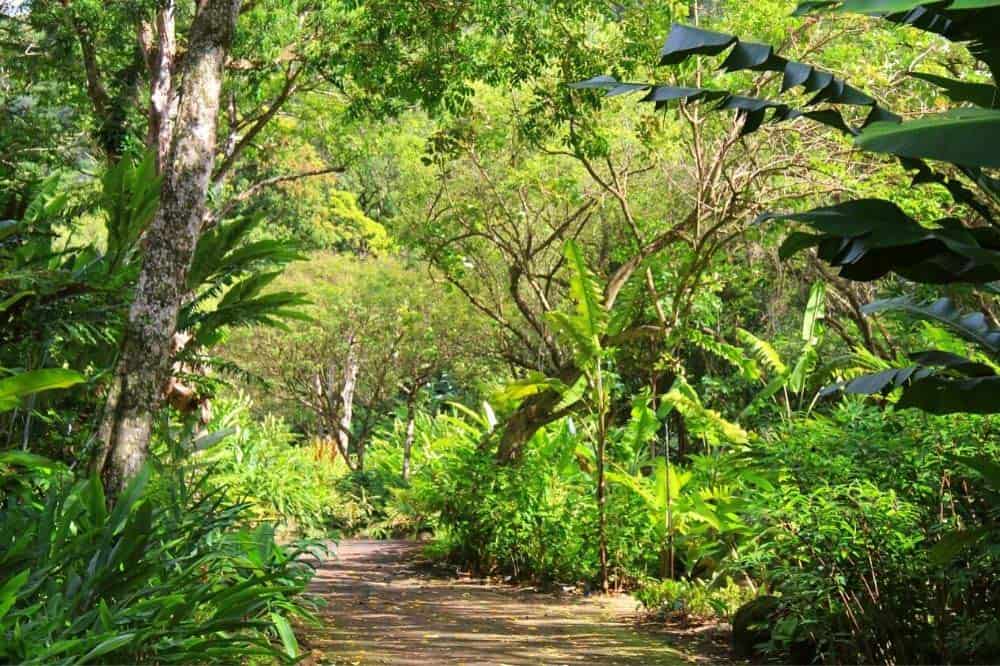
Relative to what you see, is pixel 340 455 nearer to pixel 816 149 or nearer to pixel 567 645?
Answer: pixel 816 149

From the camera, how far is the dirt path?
24.3 ft

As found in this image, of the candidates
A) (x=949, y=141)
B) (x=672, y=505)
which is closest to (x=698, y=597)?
(x=672, y=505)

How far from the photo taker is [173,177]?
6520 millimetres

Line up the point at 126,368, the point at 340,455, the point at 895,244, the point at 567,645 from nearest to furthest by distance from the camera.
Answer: the point at 895,244, the point at 126,368, the point at 567,645, the point at 340,455


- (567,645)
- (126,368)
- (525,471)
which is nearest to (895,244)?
(126,368)

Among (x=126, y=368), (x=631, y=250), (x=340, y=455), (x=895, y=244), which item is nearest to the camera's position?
(x=895, y=244)

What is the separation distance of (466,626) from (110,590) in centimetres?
450

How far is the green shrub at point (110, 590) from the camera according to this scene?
13.6 ft

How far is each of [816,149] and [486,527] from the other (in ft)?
19.6

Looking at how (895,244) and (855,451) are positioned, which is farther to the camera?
(855,451)

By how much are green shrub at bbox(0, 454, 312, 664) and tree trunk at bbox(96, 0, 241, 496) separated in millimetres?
448

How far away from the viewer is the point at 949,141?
130 inches

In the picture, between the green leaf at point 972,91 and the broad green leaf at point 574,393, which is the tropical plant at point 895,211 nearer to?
the green leaf at point 972,91

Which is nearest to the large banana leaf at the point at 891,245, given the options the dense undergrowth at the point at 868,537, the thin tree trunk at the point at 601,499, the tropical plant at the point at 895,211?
the tropical plant at the point at 895,211
